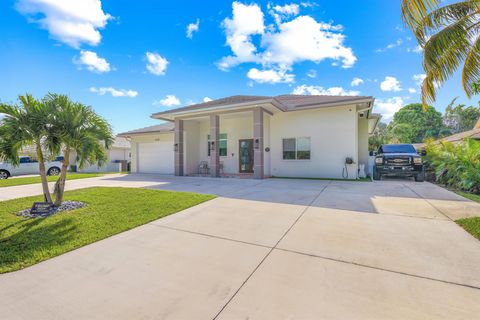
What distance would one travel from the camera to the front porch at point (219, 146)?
12938mm

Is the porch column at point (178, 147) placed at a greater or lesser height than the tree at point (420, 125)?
lesser

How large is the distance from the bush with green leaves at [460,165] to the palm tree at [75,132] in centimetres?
1240

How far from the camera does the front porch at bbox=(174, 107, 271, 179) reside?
1294 cm

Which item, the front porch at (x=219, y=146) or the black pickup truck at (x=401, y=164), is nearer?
the black pickup truck at (x=401, y=164)

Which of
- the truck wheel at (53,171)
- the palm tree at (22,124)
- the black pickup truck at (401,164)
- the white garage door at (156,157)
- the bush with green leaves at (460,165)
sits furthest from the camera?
the truck wheel at (53,171)

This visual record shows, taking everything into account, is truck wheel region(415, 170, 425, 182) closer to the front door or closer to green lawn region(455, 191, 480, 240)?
green lawn region(455, 191, 480, 240)

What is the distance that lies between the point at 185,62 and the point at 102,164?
9507mm

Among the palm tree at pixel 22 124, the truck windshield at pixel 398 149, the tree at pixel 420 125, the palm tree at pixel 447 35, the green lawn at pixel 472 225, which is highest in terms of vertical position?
the tree at pixel 420 125

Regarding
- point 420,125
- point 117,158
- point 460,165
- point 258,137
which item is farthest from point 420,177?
point 420,125

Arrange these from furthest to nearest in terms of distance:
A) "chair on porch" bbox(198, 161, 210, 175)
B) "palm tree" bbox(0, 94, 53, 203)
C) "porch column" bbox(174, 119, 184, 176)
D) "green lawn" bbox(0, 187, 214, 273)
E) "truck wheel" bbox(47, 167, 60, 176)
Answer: "truck wheel" bbox(47, 167, 60, 176) < "chair on porch" bbox(198, 161, 210, 175) < "porch column" bbox(174, 119, 184, 176) < "palm tree" bbox(0, 94, 53, 203) < "green lawn" bbox(0, 187, 214, 273)

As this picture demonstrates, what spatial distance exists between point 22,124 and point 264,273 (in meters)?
6.31

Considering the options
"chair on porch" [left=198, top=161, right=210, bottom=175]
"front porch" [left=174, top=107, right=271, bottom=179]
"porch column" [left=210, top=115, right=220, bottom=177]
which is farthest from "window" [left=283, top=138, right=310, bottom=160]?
"chair on porch" [left=198, top=161, right=210, bottom=175]

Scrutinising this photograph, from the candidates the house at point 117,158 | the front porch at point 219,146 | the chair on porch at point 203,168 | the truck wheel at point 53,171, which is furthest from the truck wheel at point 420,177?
the truck wheel at point 53,171

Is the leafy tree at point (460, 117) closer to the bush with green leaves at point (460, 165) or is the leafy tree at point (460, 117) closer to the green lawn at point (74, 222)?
the bush with green leaves at point (460, 165)
